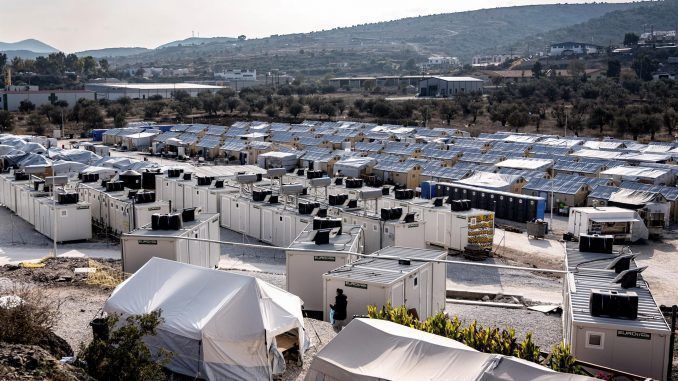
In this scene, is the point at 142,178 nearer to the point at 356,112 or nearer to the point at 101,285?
the point at 101,285

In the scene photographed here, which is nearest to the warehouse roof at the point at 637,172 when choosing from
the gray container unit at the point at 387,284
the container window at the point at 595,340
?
the gray container unit at the point at 387,284

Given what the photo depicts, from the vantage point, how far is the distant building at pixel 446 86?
11219 cm

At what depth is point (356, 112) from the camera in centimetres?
8731

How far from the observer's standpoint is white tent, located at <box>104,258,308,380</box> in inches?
504

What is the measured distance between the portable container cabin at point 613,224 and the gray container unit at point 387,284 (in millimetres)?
14168

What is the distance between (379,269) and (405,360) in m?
5.46

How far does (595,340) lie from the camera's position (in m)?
12.7

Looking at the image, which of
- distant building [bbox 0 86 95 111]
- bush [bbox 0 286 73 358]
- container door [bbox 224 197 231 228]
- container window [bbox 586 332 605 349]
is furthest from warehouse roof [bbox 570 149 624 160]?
distant building [bbox 0 86 95 111]

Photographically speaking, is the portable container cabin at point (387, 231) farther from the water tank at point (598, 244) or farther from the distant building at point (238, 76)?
the distant building at point (238, 76)

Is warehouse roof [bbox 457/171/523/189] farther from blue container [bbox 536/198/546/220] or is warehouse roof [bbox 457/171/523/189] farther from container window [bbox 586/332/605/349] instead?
container window [bbox 586/332/605/349]

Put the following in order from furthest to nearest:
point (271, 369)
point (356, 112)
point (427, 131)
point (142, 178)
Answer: point (356, 112) < point (427, 131) < point (142, 178) < point (271, 369)

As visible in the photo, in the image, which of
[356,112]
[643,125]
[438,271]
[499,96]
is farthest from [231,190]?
[499,96]

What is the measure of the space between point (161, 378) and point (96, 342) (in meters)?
1.13

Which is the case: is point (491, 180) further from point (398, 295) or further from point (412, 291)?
point (398, 295)
